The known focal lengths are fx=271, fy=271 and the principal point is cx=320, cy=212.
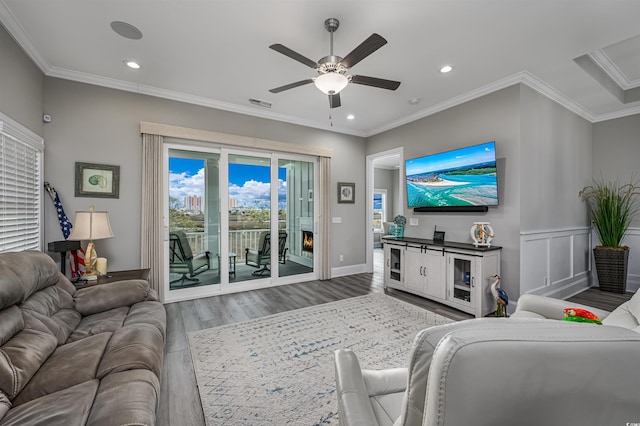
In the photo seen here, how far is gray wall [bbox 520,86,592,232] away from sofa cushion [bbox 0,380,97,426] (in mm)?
4154

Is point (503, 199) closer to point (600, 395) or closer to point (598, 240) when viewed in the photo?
point (598, 240)

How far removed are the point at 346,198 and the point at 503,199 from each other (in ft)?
8.93

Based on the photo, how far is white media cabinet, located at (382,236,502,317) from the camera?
327cm

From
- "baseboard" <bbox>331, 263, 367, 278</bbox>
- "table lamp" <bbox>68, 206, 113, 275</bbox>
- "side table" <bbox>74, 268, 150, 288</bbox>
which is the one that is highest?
"table lamp" <bbox>68, 206, 113, 275</bbox>

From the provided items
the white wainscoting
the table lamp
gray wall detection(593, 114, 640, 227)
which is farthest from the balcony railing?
gray wall detection(593, 114, 640, 227)

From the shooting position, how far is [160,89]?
3.69m

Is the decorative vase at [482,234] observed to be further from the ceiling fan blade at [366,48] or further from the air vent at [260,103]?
the air vent at [260,103]

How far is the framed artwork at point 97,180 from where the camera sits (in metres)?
3.30

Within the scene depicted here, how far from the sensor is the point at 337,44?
2693 millimetres

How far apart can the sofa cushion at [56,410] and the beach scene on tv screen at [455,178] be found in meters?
3.99

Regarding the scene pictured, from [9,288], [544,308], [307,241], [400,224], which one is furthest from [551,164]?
[9,288]

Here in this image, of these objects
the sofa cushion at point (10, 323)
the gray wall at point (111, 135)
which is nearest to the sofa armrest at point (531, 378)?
the sofa cushion at point (10, 323)

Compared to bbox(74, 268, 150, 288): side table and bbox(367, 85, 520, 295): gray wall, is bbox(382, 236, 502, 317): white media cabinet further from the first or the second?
bbox(74, 268, 150, 288): side table

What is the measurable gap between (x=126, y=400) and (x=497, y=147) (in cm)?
427
